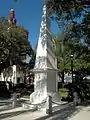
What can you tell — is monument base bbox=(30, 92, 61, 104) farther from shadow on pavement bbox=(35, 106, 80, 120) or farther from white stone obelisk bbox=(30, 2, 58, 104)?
shadow on pavement bbox=(35, 106, 80, 120)

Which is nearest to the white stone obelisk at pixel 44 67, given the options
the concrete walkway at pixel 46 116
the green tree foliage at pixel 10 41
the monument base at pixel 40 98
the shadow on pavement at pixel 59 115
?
the monument base at pixel 40 98

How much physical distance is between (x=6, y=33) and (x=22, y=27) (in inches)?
135

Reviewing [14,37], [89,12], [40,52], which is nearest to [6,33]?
[14,37]

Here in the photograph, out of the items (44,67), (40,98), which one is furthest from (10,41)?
(40,98)

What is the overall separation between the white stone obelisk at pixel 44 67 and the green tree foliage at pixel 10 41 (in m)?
17.5

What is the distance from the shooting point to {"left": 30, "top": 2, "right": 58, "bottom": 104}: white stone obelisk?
24.8 meters

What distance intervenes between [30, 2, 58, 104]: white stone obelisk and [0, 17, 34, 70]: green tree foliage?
690 inches

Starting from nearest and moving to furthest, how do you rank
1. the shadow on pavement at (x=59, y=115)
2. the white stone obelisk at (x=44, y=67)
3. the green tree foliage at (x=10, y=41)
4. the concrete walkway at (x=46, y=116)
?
the concrete walkway at (x=46, y=116)
the shadow on pavement at (x=59, y=115)
the white stone obelisk at (x=44, y=67)
the green tree foliage at (x=10, y=41)

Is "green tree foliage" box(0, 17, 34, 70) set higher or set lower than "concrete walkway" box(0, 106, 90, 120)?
higher

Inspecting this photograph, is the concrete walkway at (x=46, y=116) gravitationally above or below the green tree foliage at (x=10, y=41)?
below

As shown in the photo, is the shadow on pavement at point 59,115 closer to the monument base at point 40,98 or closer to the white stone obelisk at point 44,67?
the monument base at point 40,98

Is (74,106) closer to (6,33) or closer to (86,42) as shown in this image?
(86,42)

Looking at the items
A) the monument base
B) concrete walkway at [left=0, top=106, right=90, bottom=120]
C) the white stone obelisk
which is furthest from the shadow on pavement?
the white stone obelisk

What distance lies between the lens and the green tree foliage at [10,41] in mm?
42562
